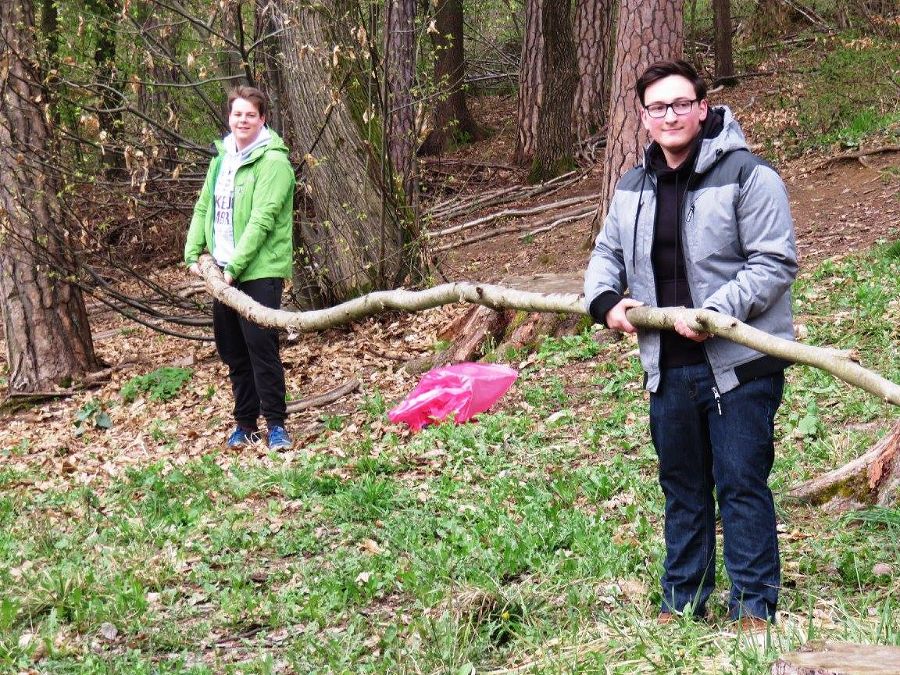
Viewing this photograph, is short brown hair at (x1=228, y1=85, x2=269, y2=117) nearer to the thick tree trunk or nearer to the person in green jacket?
the person in green jacket

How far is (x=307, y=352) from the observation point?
9.11m

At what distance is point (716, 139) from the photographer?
3.06m

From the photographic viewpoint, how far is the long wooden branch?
8.18 feet

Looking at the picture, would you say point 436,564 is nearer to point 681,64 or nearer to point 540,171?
point 681,64

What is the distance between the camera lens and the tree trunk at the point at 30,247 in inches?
339

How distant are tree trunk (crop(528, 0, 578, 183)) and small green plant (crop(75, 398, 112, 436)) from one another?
8.33 meters

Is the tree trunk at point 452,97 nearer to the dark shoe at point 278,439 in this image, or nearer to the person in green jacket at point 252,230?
the person in green jacket at point 252,230

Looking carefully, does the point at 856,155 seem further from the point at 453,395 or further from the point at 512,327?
the point at 453,395

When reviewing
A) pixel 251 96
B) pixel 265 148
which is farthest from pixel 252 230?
pixel 251 96

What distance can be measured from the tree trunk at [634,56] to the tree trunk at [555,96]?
6.88 m

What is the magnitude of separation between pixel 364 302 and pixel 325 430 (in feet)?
11.1

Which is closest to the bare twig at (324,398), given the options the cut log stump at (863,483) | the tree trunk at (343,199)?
the tree trunk at (343,199)

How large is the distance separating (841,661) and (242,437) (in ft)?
17.2

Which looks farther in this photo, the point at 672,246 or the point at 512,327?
the point at 512,327
